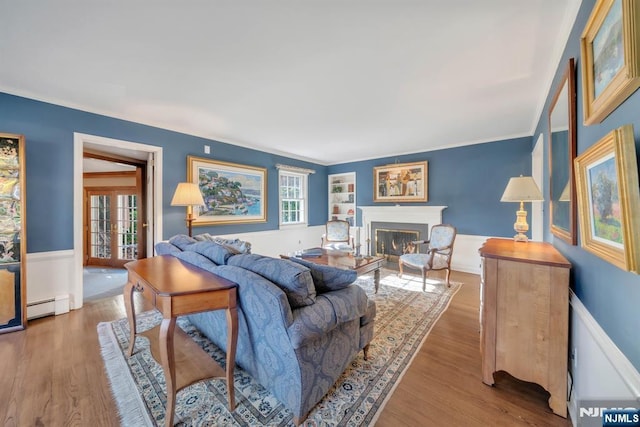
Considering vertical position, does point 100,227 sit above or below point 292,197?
below

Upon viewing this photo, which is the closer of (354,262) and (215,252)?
(215,252)

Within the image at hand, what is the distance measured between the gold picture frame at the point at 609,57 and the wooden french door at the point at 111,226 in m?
6.16

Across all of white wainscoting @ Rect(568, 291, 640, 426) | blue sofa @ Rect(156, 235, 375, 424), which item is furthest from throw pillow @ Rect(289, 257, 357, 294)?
white wainscoting @ Rect(568, 291, 640, 426)

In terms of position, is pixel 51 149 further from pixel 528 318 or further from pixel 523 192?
pixel 523 192

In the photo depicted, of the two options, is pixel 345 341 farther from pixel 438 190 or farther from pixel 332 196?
pixel 332 196

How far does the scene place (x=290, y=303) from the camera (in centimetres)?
145

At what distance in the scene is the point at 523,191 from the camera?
2.23 meters

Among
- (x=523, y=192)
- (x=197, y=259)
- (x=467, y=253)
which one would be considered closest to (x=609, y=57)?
(x=523, y=192)

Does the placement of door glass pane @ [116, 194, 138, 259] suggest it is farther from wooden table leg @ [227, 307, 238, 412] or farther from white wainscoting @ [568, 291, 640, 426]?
white wainscoting @ [568, 291, 640, 426]

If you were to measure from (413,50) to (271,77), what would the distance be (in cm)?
122

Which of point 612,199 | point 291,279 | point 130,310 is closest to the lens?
point 612,199

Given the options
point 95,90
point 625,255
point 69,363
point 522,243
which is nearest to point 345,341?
point 625,255

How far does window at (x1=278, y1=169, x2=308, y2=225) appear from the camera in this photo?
5577 millimetres

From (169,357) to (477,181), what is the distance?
16.3 ft
